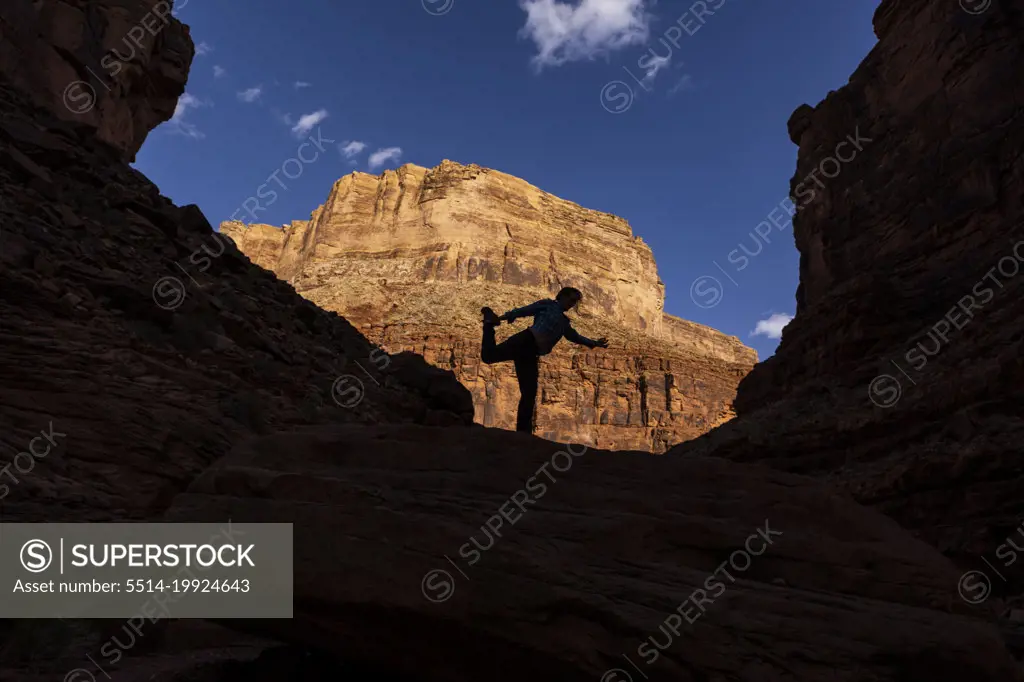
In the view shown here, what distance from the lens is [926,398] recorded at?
1326cm

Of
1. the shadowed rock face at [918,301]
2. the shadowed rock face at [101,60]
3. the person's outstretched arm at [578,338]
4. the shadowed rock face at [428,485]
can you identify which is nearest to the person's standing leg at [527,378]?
the person's outstretched arm at [578,338]

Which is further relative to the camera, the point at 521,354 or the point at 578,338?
the point at 578,338

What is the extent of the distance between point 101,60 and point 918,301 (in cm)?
2292

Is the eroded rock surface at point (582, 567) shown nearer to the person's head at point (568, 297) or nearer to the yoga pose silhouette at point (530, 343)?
the yoga pose silhouette at point (530, 343)

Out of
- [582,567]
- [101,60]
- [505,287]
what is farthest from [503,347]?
[505,287]

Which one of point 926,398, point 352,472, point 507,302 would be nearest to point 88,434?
point 352,472

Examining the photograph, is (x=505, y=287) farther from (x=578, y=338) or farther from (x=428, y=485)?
(x=428, y=485)

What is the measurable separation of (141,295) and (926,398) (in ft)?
49.0

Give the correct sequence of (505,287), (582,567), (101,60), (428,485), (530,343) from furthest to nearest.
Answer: (505,287) → (101,60) → (530,343) → (428,485) → (582,567)

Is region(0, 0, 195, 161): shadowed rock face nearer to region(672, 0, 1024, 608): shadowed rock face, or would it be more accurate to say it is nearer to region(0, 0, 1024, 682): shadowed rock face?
region(0, 0, 1024, 682): shadowed rock face

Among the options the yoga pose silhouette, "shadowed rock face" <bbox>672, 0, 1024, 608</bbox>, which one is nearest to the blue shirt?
the yoga pose silhouette

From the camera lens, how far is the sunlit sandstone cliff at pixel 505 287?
5344 cm

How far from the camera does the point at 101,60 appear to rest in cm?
1567

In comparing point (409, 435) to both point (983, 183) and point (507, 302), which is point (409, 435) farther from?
point (507, 302)
